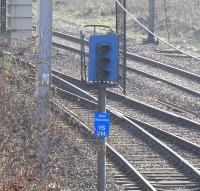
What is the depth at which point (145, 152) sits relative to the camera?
48.4 feet

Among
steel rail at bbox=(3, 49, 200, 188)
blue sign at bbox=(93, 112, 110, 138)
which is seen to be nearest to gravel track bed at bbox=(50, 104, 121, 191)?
blue sign at bbox=(93, 112, 110, 138)

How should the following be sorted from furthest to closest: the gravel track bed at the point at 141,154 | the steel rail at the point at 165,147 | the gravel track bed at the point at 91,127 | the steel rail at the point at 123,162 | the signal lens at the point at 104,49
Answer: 1. the steel rail at the point at 165,147
2. the gravel track bed at the point at 141,154
3. the gravel track bed at the point at 91,127
4. the steel rail at the point at 123,162
5. the signal lens at the point at 104,49

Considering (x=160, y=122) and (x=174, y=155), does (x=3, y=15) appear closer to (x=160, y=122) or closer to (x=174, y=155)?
(x=160, y=122)

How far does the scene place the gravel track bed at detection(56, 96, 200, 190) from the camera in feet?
43.5

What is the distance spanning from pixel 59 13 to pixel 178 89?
18519mm

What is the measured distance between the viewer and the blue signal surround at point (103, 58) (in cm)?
1123

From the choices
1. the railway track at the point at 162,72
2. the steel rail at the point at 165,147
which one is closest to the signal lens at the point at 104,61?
the steel rail at the point at 165,147

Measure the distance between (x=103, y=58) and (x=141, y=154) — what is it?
12.9 feet

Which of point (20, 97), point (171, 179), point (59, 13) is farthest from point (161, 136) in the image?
point (59, 13)

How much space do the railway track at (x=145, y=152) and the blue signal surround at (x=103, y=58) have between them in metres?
2.55

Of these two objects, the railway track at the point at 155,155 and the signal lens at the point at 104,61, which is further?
the railway track at the point at 155,155

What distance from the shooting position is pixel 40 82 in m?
11.8

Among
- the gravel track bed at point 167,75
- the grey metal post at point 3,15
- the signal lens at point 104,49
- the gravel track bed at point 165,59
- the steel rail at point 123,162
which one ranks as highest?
the grey metal post at point 3,15

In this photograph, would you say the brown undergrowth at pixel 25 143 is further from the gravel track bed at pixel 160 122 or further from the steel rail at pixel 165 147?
the gravel track bed at pixel 160 122
